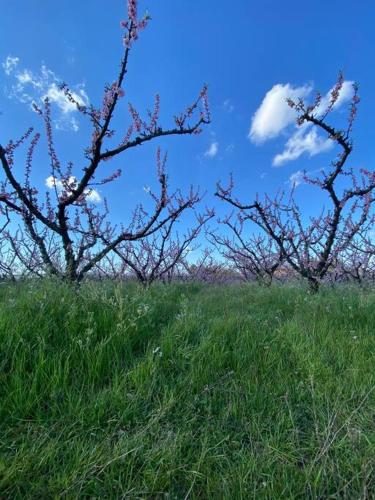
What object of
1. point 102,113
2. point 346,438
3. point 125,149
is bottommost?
point 346,438

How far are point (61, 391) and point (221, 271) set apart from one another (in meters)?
16.5

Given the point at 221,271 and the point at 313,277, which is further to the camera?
the point at 221,271

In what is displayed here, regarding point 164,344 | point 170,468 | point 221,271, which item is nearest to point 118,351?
point 164,344

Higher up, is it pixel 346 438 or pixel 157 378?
pixel 157 378

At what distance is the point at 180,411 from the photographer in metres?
1.83

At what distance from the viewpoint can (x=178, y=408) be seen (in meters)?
1.86

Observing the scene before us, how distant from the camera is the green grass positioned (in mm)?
1343

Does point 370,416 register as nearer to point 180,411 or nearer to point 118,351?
point 180,411

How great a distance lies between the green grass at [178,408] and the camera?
4.41 feet

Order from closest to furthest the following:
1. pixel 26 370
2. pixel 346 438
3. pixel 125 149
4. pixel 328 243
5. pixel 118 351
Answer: pixel 346 438, pixel 26 370, pixel 118 351, pixel 125 149, pixel 328 243

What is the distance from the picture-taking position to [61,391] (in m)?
1.87

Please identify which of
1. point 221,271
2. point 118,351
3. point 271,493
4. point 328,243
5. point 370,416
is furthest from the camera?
point 221,271

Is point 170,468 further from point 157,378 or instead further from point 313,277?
point 313,277

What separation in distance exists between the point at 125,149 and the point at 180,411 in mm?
3901
